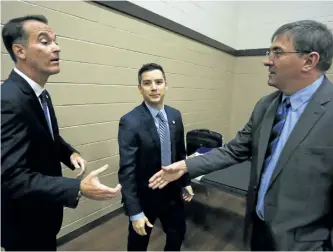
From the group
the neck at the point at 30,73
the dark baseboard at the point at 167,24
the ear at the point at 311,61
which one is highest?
the dark baseboard at the point at 167,24

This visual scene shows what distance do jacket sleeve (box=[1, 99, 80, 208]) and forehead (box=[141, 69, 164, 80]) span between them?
2.87 ft

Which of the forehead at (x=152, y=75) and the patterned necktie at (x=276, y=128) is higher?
the forehead at (x=152, y=75)

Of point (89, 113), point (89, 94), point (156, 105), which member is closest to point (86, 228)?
point (89, 113)

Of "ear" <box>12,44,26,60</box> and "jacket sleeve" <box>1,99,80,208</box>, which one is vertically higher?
"ear" <box>12,44,26,60</box>

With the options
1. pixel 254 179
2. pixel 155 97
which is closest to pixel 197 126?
pixel 155 97

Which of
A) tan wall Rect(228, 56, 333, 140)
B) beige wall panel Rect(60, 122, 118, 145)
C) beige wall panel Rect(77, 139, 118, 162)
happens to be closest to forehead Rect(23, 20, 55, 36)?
beige wall panel Rect(60, 122, 118, 145)

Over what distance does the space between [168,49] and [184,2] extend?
0.72 meters

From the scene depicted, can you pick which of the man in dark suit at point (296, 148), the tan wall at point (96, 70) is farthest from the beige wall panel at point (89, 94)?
the man in dark suit at point (296, 148)

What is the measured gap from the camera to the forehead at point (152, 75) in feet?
5.60

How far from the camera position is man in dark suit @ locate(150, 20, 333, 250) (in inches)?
42.3

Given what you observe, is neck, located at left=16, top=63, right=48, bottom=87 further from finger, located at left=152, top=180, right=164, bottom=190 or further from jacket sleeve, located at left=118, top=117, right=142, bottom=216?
finger, located at left=152, top=180, right=164, bottom=190

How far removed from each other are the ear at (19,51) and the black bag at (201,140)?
2585 millimetres

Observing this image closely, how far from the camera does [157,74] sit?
1.72 m

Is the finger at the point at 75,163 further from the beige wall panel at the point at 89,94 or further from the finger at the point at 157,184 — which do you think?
the beige wall panel at the point at 89,94
